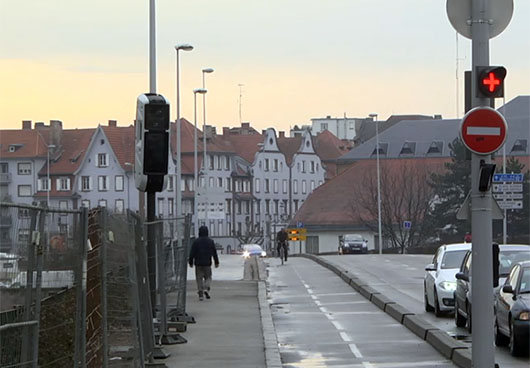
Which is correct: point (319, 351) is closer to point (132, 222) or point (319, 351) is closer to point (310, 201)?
point (132, 222)

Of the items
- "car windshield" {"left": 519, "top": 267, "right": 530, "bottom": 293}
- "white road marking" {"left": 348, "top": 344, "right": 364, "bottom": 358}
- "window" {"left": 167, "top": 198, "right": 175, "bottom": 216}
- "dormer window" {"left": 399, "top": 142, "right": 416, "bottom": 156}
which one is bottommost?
"white road marking" {"left": 348, "top": 344, "right": 364, "bottom": 358}

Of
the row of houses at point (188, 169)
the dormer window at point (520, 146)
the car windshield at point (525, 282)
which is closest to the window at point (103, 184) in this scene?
the row of houses at point (188, 169)

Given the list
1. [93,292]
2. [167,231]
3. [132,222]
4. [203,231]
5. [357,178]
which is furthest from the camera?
[357,178]

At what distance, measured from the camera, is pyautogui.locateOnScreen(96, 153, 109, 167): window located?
118 metres

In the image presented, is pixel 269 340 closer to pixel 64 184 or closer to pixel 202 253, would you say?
pixel 202 253

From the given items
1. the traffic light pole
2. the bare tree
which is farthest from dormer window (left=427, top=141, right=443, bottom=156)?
the traffic light pole

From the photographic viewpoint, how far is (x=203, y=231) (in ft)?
90.9

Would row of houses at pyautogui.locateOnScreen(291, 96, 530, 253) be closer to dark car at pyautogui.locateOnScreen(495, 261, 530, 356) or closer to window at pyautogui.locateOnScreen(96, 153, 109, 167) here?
window at pyautogui.locateOnScreen(96, 153, 109, 167)

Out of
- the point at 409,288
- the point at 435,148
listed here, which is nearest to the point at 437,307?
the point at 409,288

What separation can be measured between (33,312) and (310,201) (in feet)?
396

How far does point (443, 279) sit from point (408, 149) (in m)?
113

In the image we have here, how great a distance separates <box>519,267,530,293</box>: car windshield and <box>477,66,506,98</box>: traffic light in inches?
183

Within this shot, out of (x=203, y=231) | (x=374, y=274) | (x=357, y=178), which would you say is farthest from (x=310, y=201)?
(x=203, y=231)

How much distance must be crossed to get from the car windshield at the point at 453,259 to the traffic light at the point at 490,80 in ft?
39.3
